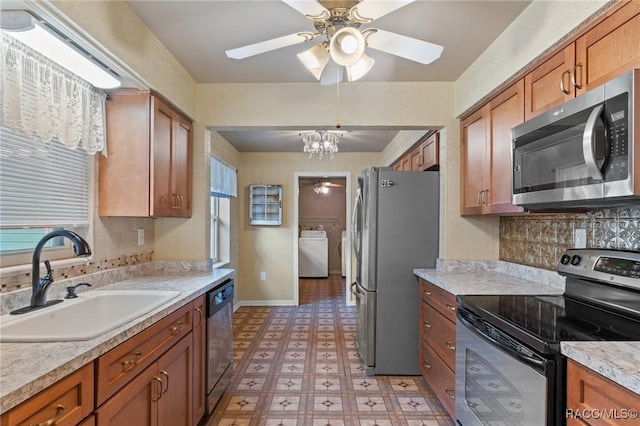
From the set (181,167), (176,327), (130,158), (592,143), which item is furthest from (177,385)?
(592,143)

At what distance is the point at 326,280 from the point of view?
291 inches

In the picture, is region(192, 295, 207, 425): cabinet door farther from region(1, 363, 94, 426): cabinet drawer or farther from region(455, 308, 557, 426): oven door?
region(455, 308, 557, 426): oven door

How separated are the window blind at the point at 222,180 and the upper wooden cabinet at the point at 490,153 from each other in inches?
103

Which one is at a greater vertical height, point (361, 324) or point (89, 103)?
point (89, 103)

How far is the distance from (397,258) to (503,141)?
3.96 ft

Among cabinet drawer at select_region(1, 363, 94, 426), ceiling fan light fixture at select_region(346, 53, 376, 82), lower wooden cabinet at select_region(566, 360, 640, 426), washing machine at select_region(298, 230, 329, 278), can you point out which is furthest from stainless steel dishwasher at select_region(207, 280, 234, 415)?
washing machine at select_region(298, 230, 329, 278)

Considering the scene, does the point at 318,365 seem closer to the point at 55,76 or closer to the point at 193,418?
the point at 193,418

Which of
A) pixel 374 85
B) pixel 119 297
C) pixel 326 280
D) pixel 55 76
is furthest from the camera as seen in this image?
pixel 326 280

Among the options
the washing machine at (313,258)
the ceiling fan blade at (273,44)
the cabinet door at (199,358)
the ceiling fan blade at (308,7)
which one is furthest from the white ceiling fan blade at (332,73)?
the washing machine at (313,258)

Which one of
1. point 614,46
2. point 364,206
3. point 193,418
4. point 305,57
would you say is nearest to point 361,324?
point 364,206

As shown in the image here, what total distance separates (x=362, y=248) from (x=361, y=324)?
0.69m

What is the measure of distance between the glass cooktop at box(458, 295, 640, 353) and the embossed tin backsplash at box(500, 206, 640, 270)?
369 mm

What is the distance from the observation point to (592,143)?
1184 millimetres

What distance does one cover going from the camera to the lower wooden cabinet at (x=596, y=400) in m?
0.87
